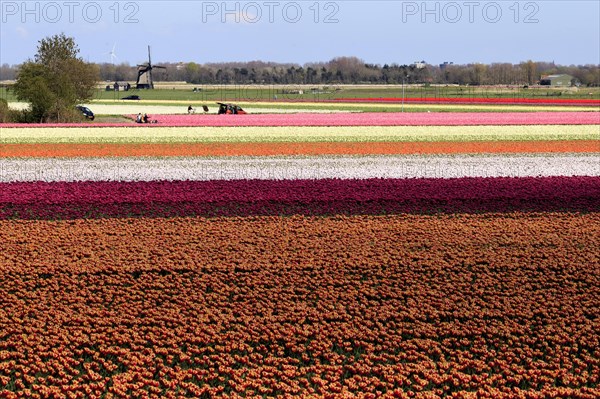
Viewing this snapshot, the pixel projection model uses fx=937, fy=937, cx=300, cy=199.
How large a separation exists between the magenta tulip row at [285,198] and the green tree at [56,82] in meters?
38.8

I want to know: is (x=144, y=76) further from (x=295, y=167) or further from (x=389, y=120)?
(x=295, y=167)

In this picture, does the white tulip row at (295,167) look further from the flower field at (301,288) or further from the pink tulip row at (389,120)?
the pink tulip row at (389,120)

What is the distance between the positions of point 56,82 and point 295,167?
38.7 metres

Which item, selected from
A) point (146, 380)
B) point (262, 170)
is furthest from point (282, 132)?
point (146, 380)

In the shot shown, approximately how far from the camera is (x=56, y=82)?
65062mm

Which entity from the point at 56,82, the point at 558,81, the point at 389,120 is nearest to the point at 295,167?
the point at 389,120

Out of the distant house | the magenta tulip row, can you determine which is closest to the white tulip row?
the magenta tulip row

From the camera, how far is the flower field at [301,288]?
34.6 feet

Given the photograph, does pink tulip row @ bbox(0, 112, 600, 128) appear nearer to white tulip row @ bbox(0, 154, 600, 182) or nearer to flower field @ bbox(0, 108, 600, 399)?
white tulip row @ bbox(0, 154, 600, 182)

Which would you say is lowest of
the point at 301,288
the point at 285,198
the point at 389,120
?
the point at 301,288

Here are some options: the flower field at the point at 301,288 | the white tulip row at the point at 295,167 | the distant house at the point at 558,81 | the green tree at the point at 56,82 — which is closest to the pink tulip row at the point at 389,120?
the green tree at the point at 56,82

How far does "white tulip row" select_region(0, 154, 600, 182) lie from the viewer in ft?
92.8

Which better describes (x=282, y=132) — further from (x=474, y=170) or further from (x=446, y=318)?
(x=446, y=318)

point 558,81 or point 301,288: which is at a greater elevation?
point 558,81
